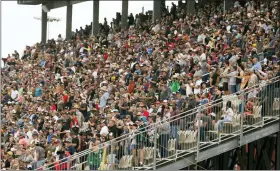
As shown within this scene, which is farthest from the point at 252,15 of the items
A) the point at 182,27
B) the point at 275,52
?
the point at 275,52

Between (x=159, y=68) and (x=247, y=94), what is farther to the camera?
(x=159, y=68)

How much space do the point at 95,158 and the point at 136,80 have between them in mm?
6984

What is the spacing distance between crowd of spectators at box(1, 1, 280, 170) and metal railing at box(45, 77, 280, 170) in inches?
6.9

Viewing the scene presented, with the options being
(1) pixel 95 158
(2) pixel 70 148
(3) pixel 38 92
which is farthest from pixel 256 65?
(3) pixel 38 92

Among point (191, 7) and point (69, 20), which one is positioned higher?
point (191, 7)

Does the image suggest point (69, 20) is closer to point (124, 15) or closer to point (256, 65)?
point (124, 15)

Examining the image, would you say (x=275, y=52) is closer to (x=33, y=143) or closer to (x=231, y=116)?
(x=231, y=116)

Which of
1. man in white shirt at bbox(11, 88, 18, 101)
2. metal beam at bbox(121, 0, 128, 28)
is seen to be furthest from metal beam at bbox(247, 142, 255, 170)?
metal beam at bbox(121, 0, 128, 28)

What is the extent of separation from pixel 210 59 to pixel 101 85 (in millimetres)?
5012

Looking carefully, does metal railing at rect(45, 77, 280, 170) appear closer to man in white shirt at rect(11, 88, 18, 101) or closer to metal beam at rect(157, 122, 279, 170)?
metal beam at rect(157, 122, 279, 170)

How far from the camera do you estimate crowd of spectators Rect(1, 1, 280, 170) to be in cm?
2552

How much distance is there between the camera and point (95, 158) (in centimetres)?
2417

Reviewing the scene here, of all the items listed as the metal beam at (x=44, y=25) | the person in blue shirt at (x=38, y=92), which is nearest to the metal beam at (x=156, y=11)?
the person in blue shirt at (x=38, y=92)

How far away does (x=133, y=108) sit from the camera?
26688mm
